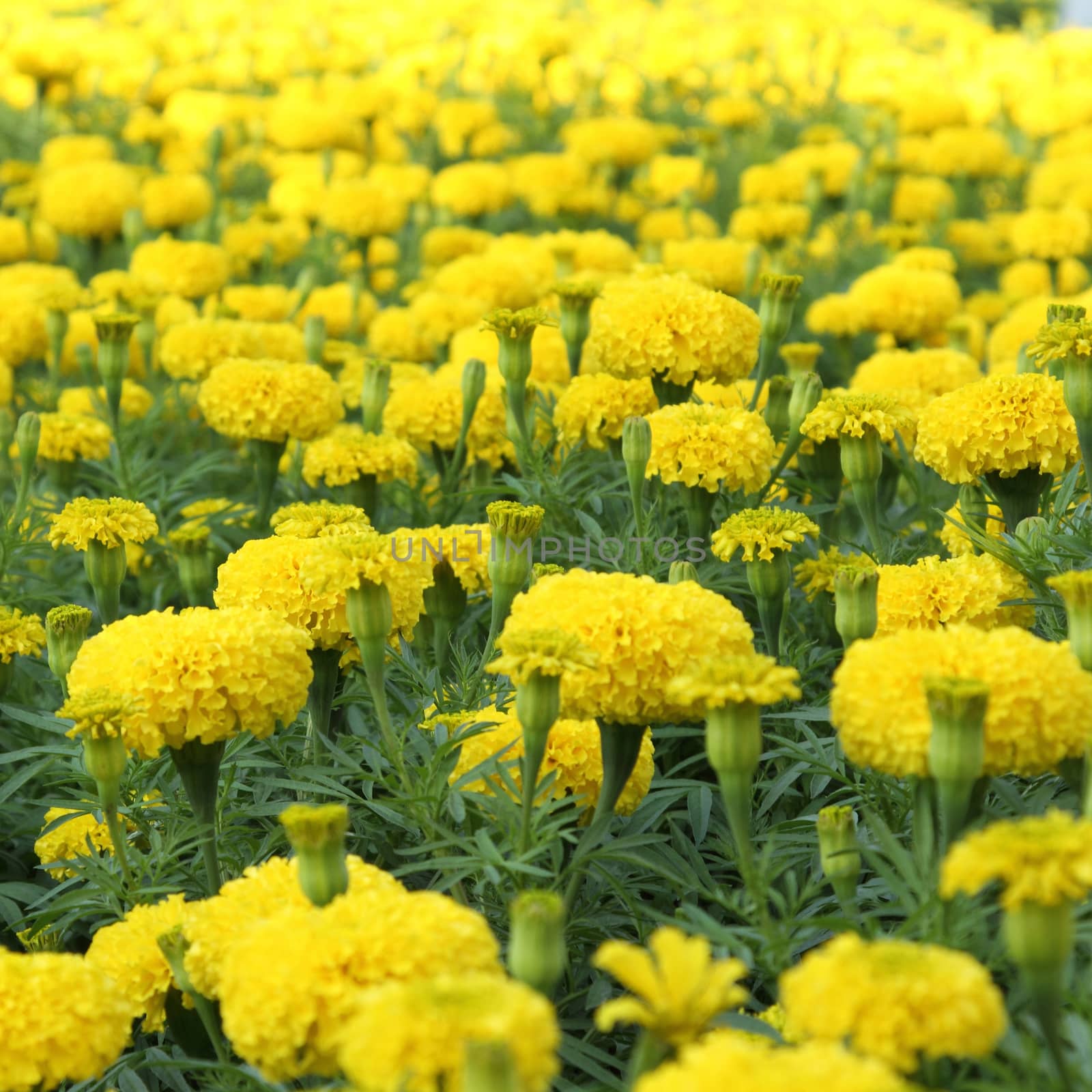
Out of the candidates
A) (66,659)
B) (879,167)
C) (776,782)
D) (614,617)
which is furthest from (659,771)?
(879,167)

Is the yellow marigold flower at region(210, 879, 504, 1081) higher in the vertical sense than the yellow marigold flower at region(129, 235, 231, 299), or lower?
lower

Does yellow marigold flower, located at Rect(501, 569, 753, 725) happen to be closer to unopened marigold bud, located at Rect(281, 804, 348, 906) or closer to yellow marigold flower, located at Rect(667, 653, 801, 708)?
yellow marigold flower, located at Rect(667, 653, 801, 708)

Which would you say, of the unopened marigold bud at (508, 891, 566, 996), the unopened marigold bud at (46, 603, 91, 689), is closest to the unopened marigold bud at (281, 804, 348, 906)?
the unopened marigold bud at (508, 891, 566, 996)

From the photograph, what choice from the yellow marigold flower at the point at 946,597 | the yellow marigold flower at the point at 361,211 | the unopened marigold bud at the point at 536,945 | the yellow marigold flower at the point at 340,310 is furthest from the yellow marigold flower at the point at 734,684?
the yellow marigold flower at the point at 361,211

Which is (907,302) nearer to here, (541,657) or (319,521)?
(319,521)

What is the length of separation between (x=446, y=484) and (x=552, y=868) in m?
1.51

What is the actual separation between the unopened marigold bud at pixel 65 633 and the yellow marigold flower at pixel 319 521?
0.34 m

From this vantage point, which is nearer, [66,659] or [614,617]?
[614,617]

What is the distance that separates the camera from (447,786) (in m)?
2.17

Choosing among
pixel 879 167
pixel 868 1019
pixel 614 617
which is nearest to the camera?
pixel 868 1019

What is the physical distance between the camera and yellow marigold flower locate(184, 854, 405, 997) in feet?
5.64

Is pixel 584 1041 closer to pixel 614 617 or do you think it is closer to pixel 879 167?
pixel 614 617

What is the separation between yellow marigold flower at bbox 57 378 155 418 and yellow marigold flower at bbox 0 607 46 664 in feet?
4.45

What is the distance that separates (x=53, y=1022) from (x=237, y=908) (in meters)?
0.23
